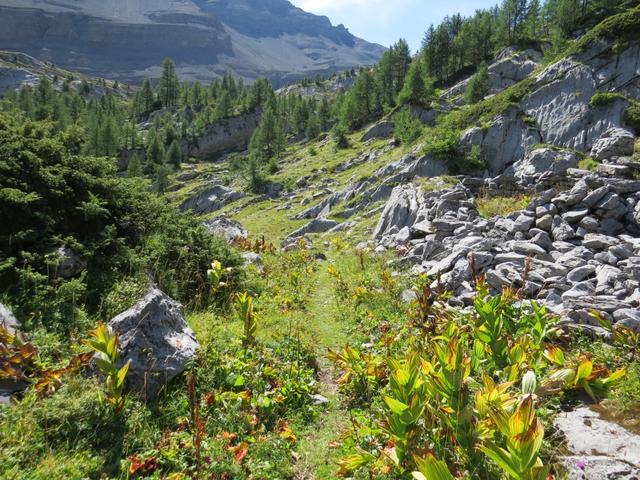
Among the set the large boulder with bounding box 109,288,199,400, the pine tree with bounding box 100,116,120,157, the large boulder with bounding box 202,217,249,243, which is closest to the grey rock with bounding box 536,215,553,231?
the large boulder with bounding box 109,288,199,400

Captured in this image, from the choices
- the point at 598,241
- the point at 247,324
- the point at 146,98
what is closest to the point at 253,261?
the point at 247,324

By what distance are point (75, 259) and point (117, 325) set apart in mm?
3151

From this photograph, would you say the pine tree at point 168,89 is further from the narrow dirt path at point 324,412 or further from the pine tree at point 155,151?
the narrow dirt path at point 324,412

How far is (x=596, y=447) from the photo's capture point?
405 cm

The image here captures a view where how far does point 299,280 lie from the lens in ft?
45.6

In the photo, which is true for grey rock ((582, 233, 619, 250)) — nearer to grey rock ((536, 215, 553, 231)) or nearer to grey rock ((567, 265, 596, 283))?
grey rock ((536, 215, 553, 231))

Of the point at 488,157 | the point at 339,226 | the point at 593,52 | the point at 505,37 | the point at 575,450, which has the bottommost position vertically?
the point at 339,226

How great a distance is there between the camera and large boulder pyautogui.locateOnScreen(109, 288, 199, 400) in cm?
523

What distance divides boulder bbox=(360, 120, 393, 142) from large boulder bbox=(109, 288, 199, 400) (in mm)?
61211

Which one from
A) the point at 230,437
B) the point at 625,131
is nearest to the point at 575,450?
the point at 230,437

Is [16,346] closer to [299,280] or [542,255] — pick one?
[299,280]

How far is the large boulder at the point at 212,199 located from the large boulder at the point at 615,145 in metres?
50.1

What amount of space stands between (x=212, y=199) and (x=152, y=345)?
59881 mm

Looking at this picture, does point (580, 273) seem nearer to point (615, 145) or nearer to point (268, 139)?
point (615, 145)
